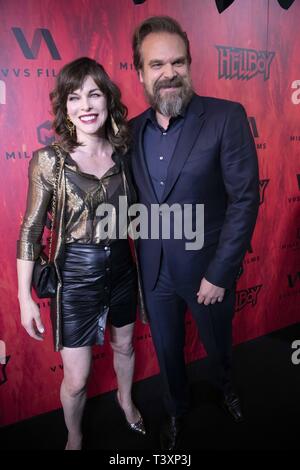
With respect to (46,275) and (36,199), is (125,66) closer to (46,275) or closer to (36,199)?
(36,199)

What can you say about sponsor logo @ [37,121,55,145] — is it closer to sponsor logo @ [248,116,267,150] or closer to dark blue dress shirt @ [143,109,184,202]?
dark blue dress shirt @ [143,109,184,202]

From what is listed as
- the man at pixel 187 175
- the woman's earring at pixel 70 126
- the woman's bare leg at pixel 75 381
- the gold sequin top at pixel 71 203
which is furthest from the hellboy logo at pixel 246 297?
the woman's earring at pixel 70 126

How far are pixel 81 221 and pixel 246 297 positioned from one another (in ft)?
5.56

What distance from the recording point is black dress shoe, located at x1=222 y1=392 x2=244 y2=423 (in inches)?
82.7

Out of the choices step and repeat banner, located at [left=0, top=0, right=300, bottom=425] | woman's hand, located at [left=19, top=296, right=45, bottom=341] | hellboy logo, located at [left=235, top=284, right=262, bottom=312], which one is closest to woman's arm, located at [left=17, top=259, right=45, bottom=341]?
woman's hand, located at [left=19, top=296, right=45, bottom=341]

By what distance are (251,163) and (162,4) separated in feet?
3.55

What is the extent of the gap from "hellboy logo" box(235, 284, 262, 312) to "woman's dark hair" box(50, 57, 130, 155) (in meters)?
1.58

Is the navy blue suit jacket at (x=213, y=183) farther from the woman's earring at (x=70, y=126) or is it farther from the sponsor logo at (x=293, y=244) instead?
the sponsor logo at (x=293, y=244)

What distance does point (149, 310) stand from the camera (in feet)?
6.12

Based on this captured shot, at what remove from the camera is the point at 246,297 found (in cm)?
281

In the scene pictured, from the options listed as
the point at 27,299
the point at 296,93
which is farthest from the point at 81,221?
the point at 296,93

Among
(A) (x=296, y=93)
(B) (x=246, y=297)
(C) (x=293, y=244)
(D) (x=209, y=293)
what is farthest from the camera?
(C) (x=293, y=244)
